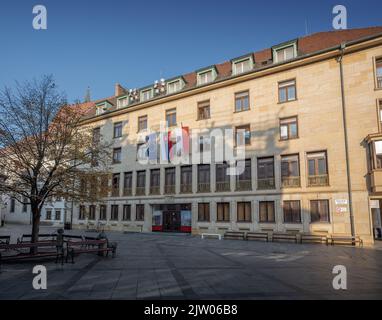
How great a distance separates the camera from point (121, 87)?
141 ft

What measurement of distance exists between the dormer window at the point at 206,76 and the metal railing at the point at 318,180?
45.7 ft

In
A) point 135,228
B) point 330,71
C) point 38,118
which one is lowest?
point 135,228

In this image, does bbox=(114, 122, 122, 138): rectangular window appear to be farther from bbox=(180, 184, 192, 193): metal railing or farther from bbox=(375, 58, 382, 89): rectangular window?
bbox=(375, 58, 382, 89): rectangular window

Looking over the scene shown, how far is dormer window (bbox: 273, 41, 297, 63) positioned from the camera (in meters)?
25.4

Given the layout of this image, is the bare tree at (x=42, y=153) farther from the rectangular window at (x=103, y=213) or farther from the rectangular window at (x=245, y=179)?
the rectangular window at (x=103, y=213)

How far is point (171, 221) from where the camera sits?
3052 centimetres

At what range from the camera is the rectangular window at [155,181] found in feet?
104

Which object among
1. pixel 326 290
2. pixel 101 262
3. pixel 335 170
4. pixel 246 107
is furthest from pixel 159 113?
pixel 326 290

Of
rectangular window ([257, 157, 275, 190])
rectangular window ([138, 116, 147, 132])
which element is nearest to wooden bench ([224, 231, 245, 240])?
rectangular window ([257, 157, 275, 190])

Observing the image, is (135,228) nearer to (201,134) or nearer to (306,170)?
(201,134)

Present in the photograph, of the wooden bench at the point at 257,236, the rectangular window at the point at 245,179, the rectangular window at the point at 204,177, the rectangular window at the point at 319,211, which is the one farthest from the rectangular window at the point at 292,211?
the rectangular window at the point at 204,177

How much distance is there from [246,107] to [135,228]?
57.8 ft

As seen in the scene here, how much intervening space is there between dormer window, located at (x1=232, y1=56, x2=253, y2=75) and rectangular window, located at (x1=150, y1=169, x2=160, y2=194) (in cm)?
1323

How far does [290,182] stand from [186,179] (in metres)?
10.4
